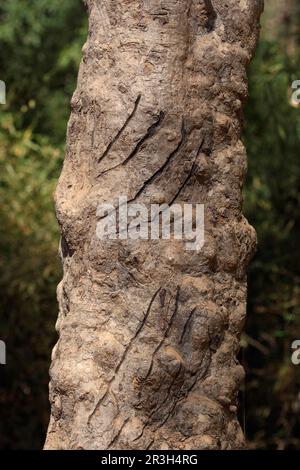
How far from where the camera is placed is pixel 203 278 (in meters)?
1.68

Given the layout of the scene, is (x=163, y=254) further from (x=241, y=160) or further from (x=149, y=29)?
(x=149, y=29)

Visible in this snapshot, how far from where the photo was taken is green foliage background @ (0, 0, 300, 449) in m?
3.66

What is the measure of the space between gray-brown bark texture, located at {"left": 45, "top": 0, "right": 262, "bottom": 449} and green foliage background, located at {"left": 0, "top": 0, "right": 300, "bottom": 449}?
1716mm

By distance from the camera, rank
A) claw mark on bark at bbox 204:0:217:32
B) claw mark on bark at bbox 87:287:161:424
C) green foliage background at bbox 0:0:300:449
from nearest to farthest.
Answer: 1. claw mark on bark at bbox 87:287:161:424
2. claw mark on bark at bbox 204:0:217:32
3. green foliage background at bbox 0:0:300:449

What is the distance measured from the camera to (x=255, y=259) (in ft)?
12.7

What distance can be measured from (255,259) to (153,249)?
7.44ft

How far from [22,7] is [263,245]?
1616mm

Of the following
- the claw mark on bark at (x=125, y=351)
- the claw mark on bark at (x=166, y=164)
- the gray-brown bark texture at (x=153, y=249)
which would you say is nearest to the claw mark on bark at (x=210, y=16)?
the gray-brown bark texture at (x=153, y=249)

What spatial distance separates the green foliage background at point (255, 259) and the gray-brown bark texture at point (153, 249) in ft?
5.63

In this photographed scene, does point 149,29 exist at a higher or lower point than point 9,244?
higher

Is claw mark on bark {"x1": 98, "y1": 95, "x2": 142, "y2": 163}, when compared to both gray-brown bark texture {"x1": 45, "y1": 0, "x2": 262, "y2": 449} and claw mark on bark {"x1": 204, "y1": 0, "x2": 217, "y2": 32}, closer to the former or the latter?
gray-brown bark texture {"x1": 45, "y1": 0, "x2": 262, "y2": 449}

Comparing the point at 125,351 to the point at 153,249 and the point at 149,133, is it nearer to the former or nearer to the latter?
the point at 153,249

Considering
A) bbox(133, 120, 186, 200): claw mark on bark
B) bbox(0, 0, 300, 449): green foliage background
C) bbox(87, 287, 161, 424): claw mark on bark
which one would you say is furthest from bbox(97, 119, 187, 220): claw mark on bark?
bbox(0, 0, 300, 449): green foliage background

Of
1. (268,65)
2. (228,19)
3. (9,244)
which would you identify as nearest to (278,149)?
(268,65)
